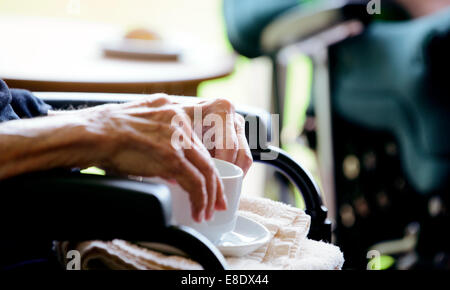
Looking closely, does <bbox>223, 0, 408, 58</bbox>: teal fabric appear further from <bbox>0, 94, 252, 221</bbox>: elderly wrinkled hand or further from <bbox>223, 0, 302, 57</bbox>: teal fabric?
<bbox>0, 94, 252, 221</bbox>: elderly wrinkled hand

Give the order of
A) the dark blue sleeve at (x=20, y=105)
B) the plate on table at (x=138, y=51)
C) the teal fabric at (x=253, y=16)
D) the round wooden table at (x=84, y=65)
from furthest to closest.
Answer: the teal fabric at (x=253, y=16), the plate on table at (x=138, y=51), the round wooden table at (x=84, y=65), the dark blue sleeve at (x=20, y=105)

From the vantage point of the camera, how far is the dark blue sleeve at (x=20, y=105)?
0.66 metres

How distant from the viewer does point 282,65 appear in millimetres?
1965

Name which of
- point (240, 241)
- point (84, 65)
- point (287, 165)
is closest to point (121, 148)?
point (240, 241)

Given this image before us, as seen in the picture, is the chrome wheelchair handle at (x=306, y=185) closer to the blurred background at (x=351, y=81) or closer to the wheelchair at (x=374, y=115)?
the blurred background at (x=351, y=81)

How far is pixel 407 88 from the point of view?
162cm

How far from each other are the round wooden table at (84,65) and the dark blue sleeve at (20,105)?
36 cm

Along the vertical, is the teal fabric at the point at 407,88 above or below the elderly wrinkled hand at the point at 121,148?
above

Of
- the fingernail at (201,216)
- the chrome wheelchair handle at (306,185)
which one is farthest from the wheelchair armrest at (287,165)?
the fingernail at (201,216)

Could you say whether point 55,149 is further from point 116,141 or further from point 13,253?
point 13,253

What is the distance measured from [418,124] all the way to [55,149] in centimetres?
134

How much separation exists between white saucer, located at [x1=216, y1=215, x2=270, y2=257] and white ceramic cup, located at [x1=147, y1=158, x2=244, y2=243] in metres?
0.02

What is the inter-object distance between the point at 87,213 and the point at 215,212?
0.46 ft

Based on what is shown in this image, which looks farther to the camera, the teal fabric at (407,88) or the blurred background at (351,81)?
the teal fabric at (407,88)
